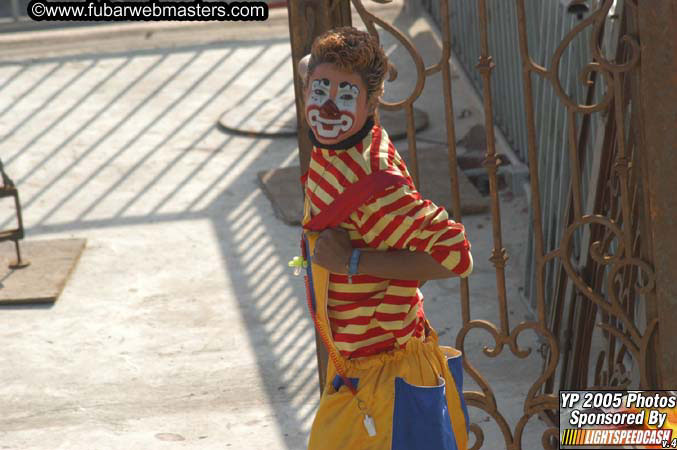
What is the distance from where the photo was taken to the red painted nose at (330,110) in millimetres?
3311

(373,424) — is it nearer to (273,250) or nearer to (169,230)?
(273,250)

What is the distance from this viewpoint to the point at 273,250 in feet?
24.1

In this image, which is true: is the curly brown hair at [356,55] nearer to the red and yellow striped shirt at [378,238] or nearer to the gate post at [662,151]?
the red and yellow striped shirt at [378,238]

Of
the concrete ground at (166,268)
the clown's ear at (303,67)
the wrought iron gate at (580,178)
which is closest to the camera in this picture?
the clown's ear at (303,67)

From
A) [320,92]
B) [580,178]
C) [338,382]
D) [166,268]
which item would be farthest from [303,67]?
[166,268]

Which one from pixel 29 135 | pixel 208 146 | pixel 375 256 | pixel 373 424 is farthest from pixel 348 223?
pixel 29 135

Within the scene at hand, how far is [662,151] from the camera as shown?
3.75 metres

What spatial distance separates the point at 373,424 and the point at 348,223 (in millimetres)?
563

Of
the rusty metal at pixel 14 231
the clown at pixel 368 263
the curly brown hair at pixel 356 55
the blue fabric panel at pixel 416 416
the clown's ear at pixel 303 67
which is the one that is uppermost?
the curly brown hair at pixel 356 55

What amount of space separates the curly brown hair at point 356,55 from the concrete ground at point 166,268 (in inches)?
83.8

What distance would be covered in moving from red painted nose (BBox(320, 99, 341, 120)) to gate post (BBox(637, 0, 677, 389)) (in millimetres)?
1016

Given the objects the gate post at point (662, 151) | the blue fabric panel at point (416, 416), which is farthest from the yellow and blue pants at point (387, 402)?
the gate post at point (662, 151)

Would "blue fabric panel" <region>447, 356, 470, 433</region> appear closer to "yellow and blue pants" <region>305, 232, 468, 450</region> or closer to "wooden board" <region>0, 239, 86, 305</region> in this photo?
"yellow and blue pants" <region>305, 232, 468, 450</region>

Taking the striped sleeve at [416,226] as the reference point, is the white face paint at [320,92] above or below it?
above
